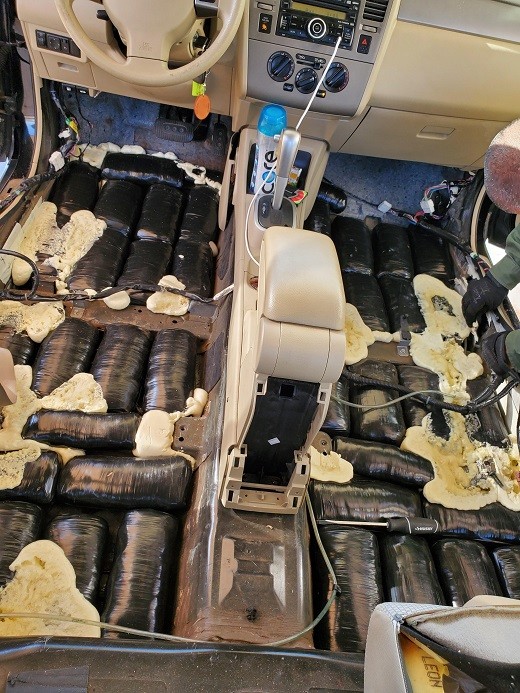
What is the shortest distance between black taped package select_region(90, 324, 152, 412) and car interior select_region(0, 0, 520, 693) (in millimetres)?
11

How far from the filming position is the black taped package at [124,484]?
1685 millimetres

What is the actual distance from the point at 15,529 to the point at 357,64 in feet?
6.93

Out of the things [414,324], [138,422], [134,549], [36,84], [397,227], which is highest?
[36,84]

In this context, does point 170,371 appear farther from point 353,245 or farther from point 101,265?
point 353,245

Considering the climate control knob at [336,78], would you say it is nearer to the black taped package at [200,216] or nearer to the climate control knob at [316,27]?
the climate control knob at [316,27]

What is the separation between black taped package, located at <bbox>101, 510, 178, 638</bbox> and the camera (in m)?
1.48

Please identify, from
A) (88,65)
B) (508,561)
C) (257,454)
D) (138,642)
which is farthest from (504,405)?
(88,65)

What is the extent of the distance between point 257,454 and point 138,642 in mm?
590

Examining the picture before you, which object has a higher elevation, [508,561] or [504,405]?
[504,405]

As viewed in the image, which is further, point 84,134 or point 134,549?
point 84,134

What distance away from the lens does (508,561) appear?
6.11 ft

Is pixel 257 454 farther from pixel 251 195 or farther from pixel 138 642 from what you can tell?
pixel 251 195

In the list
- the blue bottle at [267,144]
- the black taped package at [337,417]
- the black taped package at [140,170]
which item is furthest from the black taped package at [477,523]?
the black taped package at [140,170]

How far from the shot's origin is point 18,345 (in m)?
2.03
